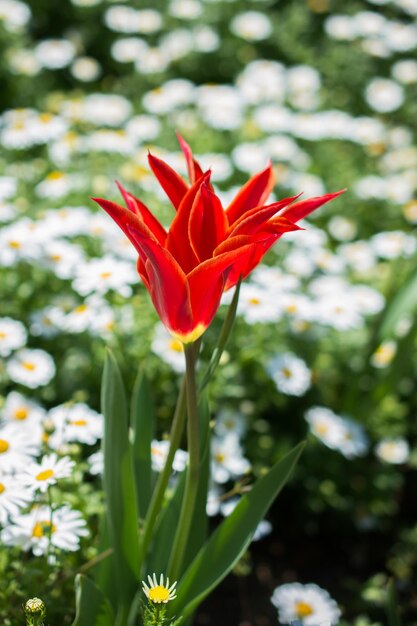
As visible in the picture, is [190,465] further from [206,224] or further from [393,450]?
[393,450]

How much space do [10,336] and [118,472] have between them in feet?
2.69

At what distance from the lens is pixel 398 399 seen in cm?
223

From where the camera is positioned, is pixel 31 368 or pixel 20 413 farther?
pixel 31 368

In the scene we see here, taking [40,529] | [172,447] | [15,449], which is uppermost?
[172,447]

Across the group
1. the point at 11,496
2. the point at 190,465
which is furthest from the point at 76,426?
the point at 190,465

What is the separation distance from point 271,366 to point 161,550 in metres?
0.72

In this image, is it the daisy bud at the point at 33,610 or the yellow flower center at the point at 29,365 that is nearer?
the daisy bud at the point at 33,610

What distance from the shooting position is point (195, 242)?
922 millimetres

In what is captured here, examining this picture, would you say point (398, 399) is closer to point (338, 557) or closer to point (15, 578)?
point (338, 557)

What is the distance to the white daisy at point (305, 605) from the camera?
142 cm

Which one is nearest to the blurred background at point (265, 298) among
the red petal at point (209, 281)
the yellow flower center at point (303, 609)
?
the yellow flower center at point (303, 609)

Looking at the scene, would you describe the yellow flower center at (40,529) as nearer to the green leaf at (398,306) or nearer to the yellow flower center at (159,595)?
the yellow flower center at (159,595)

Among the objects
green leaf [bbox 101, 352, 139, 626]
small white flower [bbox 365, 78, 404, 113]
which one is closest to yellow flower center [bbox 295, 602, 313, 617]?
green leaf [bbox 101, 352, 139, 626]

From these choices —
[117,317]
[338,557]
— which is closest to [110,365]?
[117,317]
